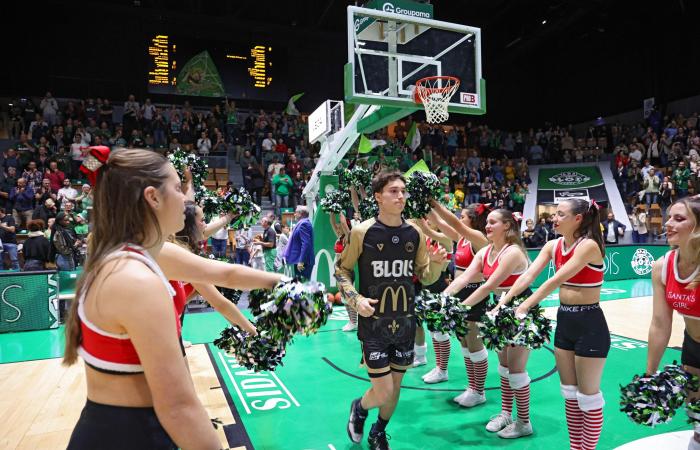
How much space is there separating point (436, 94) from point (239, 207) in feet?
12.8

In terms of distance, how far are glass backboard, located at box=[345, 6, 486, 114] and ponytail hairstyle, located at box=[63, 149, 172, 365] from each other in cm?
531

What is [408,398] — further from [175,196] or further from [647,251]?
[647,251]

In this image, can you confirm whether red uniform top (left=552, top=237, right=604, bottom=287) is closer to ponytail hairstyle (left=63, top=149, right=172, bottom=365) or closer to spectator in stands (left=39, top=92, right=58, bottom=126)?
ponytail hairstyle (left=63, top=149, right=172, bottom=365)

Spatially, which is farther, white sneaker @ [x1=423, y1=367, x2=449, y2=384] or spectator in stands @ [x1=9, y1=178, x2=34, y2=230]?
spectator in stands @ [x1=9, y1=178, x2=34, y2=230]

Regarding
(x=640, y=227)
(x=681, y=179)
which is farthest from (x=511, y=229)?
(x=681, y=179)

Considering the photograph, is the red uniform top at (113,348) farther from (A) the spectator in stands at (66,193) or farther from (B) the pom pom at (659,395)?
(A) the spectator in stands at (66,193)

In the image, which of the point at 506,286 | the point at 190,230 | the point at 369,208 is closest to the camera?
the point at 190,230

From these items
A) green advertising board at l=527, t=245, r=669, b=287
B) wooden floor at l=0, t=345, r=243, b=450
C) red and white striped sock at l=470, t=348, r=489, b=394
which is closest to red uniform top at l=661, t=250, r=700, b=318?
red and white striped sock at l=470, t=348, r=489, b=394

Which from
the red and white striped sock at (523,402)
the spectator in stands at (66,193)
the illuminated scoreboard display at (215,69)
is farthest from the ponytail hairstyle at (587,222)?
the illuminated scoreboard display at (215,69)

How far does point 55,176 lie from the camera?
1277 cm

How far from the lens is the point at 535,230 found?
15.2 m

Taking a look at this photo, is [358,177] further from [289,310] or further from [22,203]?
[22,203]

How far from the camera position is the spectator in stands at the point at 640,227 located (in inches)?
588

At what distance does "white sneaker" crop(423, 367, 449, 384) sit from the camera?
17.0 ft
